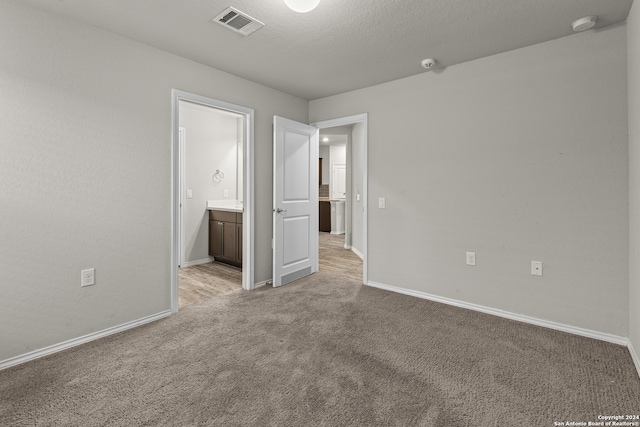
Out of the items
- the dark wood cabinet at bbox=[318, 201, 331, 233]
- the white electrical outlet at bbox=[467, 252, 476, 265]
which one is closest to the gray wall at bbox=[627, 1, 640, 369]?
the white electrical outlet at bbox=[467, 252, 476, 265]

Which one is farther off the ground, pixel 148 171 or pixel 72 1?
pixel 72 1

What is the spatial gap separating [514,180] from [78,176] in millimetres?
3574

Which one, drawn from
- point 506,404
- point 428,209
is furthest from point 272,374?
point 428,209

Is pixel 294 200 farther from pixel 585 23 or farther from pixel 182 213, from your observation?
pixel 585 23

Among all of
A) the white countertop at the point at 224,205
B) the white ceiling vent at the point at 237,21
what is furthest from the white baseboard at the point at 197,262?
the white ceiling vent at the point at 237,21

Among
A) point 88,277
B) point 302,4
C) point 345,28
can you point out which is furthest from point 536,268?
point 88,277

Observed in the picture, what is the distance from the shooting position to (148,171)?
274 cm

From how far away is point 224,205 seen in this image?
16.8ft

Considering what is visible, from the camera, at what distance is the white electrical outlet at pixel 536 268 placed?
8.89ft

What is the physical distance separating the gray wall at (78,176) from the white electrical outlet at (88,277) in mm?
29

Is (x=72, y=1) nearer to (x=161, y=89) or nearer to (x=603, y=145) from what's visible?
(x=161, y=89)

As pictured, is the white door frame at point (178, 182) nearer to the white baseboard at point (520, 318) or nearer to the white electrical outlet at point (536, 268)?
the white baseboard at point (520, 318)

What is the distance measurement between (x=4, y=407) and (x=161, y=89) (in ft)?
7.98

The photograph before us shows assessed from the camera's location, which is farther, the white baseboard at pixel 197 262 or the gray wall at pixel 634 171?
the white baseboard at pixel 197 262
